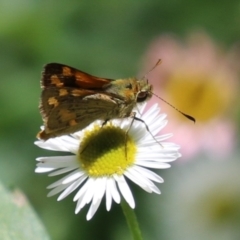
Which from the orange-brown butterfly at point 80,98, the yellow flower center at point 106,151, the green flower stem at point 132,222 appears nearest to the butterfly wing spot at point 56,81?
the orange-brown butterfly at point 80,98

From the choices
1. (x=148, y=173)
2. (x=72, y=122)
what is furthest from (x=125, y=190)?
(x=72, y=122)

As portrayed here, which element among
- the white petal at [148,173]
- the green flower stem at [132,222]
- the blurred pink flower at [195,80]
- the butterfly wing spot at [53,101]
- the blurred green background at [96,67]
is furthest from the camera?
the blurred pink flower at [195,80]

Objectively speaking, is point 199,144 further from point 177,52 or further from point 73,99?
point 73,99

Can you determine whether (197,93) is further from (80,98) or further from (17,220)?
(17,220)

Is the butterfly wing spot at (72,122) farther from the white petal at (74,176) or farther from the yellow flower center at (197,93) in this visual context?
the yellow flower center at (197,93)

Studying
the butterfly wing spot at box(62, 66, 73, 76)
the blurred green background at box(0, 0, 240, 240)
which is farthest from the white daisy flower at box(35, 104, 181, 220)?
the blurred green background at box(0, 0, 240, 240)

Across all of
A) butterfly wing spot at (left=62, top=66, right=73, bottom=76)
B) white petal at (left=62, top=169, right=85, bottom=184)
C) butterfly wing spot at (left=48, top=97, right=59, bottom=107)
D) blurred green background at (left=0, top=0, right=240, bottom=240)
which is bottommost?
blurred green background at (left=0, top=0, right=240, bottom=240)

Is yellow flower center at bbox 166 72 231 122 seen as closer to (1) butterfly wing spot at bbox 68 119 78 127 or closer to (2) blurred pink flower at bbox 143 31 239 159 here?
(2) blurred pink flower at bbox 143 31 239 159

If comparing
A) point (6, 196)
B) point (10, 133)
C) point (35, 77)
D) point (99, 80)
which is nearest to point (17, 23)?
point (35, 77)
